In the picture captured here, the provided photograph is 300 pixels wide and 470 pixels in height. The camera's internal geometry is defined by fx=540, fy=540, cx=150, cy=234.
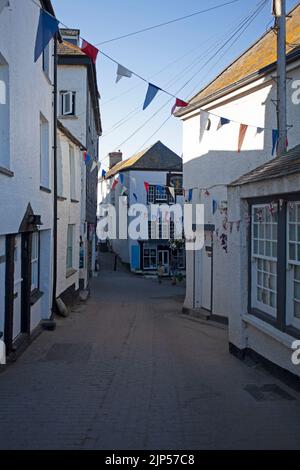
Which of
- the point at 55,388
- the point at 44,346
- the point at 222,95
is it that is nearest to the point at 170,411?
the point at 55,388

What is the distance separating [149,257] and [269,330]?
105ft

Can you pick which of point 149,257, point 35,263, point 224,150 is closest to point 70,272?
point 35,263

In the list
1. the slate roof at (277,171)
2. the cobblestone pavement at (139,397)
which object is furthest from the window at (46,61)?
the cobblestone pavement at (139,397)

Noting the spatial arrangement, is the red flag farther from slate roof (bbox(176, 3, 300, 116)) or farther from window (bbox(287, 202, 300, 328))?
slate roof (bbox(176, 3, 300, 116))

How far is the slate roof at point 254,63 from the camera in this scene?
13.3 metres

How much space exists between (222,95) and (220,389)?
31.3ft

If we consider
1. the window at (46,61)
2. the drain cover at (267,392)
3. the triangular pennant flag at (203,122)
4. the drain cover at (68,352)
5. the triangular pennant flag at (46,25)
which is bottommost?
the drain cover at (68,352)

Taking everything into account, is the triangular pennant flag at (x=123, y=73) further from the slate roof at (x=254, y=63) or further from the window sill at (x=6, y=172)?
the slate roof at (x=254, y=63)

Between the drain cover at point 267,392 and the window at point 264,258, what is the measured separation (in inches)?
48.4

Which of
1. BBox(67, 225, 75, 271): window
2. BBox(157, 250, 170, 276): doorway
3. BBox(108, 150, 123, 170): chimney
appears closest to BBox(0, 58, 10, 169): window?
BBox(67, 225, 75, 271): window

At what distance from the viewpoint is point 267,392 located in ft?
24.5

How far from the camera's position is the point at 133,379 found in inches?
328

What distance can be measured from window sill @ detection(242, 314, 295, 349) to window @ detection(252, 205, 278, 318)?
20 cm

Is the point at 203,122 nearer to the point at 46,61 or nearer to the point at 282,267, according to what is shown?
the point at 46,61
